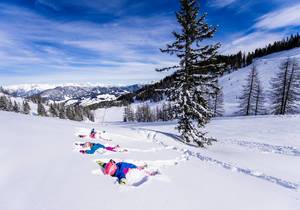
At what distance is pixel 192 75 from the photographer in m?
16.1

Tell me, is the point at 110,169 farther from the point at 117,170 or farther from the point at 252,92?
the point at 252,92

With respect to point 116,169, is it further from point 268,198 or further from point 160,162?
point 268,198

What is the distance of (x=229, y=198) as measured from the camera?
5.58 metres

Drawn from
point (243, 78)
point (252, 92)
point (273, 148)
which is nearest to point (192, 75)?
point (273, 148)

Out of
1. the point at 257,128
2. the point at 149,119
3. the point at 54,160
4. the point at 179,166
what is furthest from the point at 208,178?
the point at 149,119

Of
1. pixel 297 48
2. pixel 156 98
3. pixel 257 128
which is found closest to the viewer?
pixel 257 128

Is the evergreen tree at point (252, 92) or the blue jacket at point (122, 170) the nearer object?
the blue jacket at point (122, 170)

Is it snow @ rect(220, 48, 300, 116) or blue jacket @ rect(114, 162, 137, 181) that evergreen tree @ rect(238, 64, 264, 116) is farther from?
blue jacket @ rect(114, 162, 137, 181)

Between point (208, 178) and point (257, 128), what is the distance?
2257 cm

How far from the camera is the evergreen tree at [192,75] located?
15.7 m

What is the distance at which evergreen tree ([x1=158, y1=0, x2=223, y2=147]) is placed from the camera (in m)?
15.7

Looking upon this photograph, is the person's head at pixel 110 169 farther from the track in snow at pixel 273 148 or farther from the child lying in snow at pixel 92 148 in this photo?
the track in snow at pixel 273 148

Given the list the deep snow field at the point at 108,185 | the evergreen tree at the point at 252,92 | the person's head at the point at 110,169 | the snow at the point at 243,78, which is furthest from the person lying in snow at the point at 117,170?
the snow at the point at 243,78

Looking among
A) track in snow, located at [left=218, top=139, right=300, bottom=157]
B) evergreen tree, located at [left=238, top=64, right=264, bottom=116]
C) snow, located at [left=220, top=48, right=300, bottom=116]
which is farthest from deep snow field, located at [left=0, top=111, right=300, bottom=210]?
snow, located at [left=220, top=48, right=300, bottom=116]
